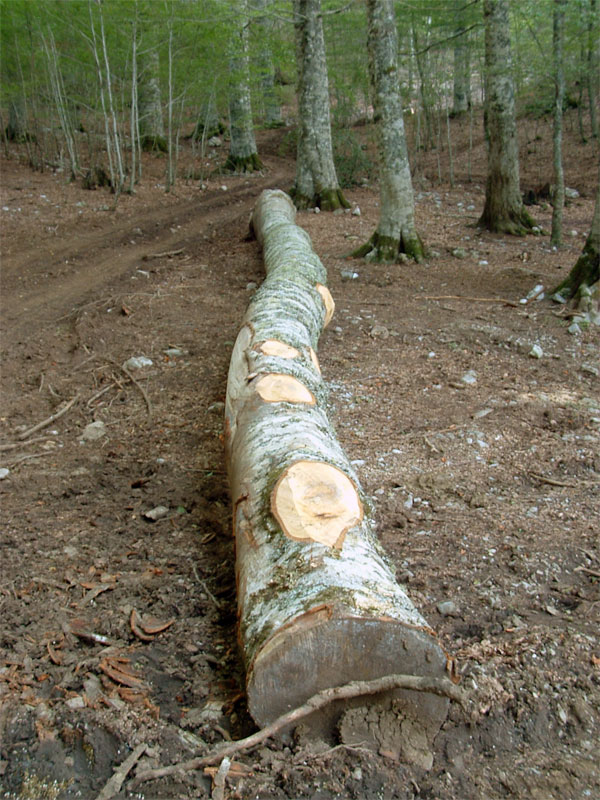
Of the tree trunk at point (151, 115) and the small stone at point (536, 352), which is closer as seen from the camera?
the small stone at point (536, 352)

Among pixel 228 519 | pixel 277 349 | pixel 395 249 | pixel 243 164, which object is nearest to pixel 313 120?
pixel 395 249

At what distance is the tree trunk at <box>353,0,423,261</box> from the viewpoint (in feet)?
23.6

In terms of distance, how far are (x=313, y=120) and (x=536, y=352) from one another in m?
8.34

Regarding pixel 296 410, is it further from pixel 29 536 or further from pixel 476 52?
pixel 476 52

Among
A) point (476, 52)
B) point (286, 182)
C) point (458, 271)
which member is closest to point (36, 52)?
point (286, 182)

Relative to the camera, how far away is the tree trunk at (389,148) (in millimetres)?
7195

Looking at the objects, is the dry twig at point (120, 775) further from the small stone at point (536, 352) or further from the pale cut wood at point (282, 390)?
the small stone at point (536, 352)

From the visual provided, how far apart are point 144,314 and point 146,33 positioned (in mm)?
9534

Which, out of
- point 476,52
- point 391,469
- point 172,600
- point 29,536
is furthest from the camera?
point 476,52

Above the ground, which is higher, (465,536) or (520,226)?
(520,226)

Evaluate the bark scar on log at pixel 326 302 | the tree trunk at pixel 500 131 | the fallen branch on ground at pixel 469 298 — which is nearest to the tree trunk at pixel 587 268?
the fallen branch on ground at pixel 469 298

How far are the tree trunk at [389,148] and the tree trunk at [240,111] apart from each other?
7353mm

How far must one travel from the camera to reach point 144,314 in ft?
21.3

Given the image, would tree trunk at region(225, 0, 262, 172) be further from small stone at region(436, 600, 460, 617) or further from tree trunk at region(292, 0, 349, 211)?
small stone at region(436, 600, 460, 617)
